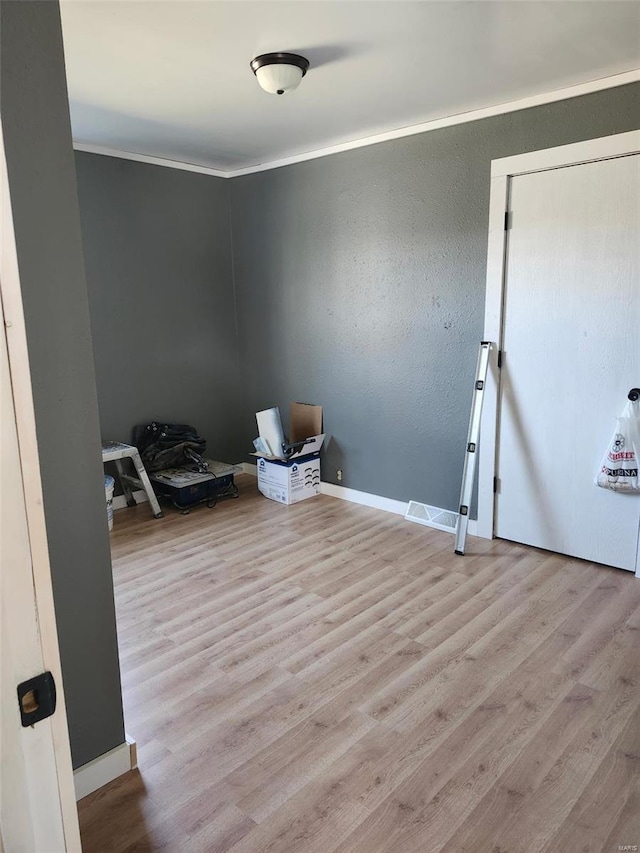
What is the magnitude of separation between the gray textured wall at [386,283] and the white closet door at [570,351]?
223 mm

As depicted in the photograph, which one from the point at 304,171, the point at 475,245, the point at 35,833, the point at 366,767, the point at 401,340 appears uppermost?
the point at 304,171

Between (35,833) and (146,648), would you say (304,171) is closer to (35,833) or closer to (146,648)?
(146,648)

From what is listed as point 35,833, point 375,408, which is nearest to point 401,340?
point 375,408

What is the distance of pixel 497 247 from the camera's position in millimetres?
3195

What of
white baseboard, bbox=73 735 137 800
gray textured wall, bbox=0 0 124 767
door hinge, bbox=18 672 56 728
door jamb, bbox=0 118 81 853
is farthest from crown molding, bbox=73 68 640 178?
white baseboard, bbox=73 735 137 800

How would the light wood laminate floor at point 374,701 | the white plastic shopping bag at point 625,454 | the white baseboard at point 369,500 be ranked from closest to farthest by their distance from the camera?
the light wood laminate floor at point 374,701
the white plastic shopping bag at point 625,454
the white baseboard at point 369,500

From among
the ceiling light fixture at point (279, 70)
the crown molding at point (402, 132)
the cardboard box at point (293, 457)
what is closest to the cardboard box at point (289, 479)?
the cardboard box at point (293, 457)

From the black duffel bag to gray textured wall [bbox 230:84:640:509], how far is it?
760mm

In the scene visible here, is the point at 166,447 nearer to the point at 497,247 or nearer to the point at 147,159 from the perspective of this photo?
the point at 147,159

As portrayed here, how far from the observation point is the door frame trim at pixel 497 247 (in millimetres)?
2777

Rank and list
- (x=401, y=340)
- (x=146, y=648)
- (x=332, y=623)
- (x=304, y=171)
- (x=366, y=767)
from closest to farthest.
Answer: (x=366, y=767)
(x=146, y=648)
(x=332, y=623)
(x=401, y=340)
(x=304, y=171)

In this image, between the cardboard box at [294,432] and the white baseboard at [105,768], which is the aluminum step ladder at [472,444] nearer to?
the cardboard box at [294,432]

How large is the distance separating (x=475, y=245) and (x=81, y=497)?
8.46 ft

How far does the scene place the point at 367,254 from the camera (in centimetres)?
382
